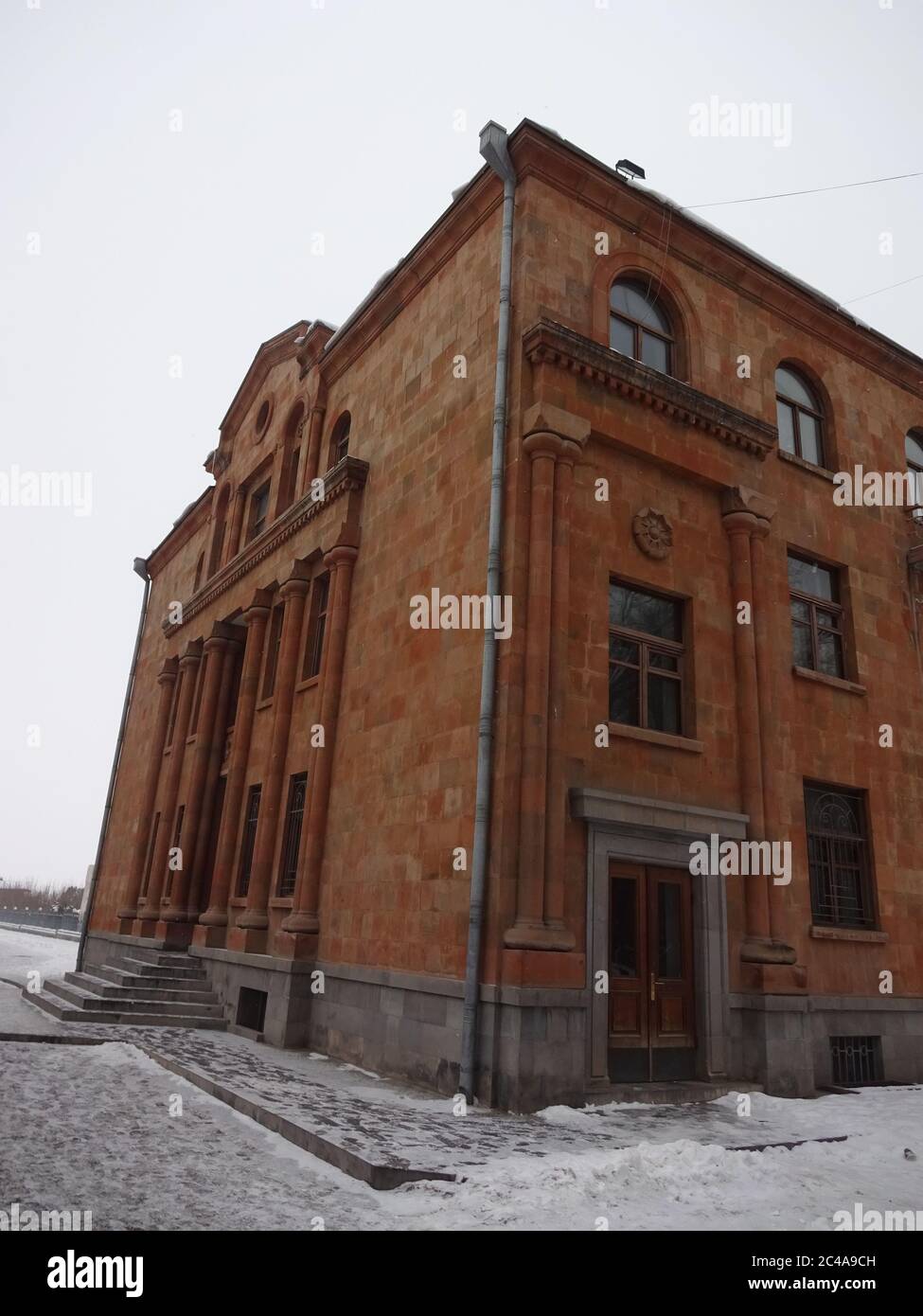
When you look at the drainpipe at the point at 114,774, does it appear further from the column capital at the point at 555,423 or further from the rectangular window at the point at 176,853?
the column capital at the point at 555,423

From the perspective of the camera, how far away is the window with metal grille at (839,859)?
45.5ft

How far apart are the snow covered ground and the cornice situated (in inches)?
414

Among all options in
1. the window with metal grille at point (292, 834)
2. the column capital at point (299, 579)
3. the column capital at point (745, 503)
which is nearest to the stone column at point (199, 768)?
the column capital at point (299, 579)

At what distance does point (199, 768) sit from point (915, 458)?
17.3 meters

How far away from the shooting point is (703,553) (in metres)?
13.7

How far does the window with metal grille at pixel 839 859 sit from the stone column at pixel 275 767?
929 centimetres

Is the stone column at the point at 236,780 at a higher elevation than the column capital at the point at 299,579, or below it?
below

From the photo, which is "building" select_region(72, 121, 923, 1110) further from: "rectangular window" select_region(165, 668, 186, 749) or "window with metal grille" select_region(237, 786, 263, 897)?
"rectangular window" select_region(165, 668, 186, 749)

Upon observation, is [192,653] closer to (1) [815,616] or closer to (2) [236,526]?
(2) [236,526]

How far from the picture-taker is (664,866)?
11828 mm

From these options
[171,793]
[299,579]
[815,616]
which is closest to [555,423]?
[815,616]

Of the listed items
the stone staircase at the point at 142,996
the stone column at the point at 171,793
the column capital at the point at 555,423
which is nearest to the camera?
the column capital at the point at 555,423
